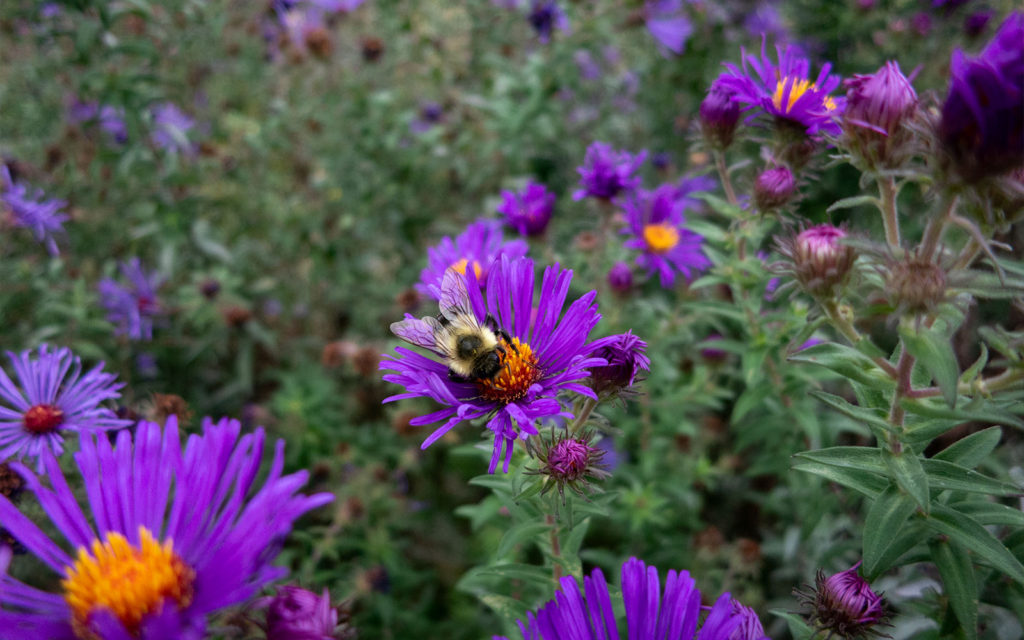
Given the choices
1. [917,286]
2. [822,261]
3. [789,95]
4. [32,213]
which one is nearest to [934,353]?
[917,286]

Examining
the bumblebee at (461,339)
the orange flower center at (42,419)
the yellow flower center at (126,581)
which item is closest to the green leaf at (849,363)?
the bumblebee at (461,339)

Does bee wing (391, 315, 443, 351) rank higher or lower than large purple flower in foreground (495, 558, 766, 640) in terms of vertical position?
higher

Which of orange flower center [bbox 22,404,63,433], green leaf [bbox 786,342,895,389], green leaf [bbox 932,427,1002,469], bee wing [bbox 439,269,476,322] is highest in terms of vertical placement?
bee wing [bbox 439,269,476,322]

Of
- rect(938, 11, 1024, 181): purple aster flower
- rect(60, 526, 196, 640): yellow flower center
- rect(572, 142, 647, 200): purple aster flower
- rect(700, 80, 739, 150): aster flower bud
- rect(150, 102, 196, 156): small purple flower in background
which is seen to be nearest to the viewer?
rect(938, 11, 1024, 181): purple aster flower

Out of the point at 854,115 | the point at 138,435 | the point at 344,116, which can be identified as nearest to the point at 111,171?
the point at 344,116

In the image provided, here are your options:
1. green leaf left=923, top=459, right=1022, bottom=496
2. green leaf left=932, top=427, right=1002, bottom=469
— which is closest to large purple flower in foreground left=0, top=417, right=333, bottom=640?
green leaf left=923, top=459, right=1022, bottom=496

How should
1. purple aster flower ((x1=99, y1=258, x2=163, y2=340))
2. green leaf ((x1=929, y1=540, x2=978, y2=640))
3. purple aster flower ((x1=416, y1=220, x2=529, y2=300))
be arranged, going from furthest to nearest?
purple aster flower ((x1=99, y1=258, x2=163, y2=340)) < purple aster flower ((x1=416, y1=220, x2=529, y2=300)) < green leaf ((x1=929, y1=540, x2=978, y2=640))

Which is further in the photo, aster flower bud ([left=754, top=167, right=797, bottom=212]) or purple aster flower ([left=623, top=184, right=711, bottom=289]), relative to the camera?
purple aster flower ([left=623, top=184, right=711, bottom=289])

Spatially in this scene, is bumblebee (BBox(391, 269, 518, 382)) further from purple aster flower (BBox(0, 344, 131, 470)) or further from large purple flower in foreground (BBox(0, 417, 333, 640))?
purple aster flower (BBox(0, 344, 131, 470))

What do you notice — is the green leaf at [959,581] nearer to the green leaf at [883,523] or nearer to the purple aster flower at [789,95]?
the green leaf at [883,523]

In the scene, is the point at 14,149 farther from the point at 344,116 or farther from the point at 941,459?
the point at 941,459
